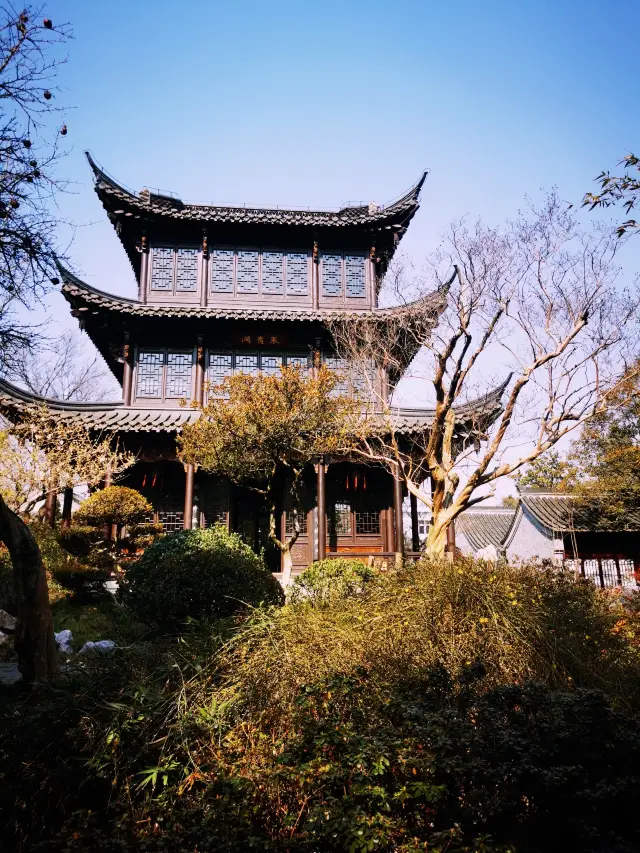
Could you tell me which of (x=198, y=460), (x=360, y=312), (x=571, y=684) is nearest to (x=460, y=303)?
(x=360, y=312)

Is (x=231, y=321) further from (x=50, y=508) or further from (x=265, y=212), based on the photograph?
(x=50, y=508)

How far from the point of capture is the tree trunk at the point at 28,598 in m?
4.29

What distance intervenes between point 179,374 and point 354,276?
5.47 metres

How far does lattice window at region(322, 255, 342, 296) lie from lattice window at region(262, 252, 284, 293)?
3.83 ft

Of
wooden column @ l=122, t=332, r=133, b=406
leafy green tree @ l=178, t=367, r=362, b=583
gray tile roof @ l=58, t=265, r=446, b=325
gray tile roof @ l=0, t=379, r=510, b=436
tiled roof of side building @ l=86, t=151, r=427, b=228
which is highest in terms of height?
tiled roof of side building @ l=86, t=151, r=427, b=228

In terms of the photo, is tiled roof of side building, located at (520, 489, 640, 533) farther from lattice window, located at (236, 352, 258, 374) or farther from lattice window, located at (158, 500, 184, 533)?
lattice window, located at (158, 500, 184, 533)

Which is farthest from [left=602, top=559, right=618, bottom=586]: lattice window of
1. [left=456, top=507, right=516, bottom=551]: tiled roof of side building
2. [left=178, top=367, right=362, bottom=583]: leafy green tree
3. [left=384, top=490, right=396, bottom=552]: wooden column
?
[left=178, top=367, right=362, bottom=583]: leafy green tree

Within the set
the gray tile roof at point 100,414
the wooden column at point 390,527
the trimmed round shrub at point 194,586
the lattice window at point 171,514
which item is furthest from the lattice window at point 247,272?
the trimmed round shrub at point 194,586

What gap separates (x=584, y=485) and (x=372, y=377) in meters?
9.30

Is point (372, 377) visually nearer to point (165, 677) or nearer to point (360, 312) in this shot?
point (360, 312)

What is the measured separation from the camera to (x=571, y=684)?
433 cm

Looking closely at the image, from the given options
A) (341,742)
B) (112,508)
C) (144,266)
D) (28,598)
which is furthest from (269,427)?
(341,742)

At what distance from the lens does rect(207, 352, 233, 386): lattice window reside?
A: 15.7 metres

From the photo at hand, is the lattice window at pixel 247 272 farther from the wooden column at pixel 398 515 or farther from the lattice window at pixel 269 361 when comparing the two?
the wooden column at pixel 398 515
